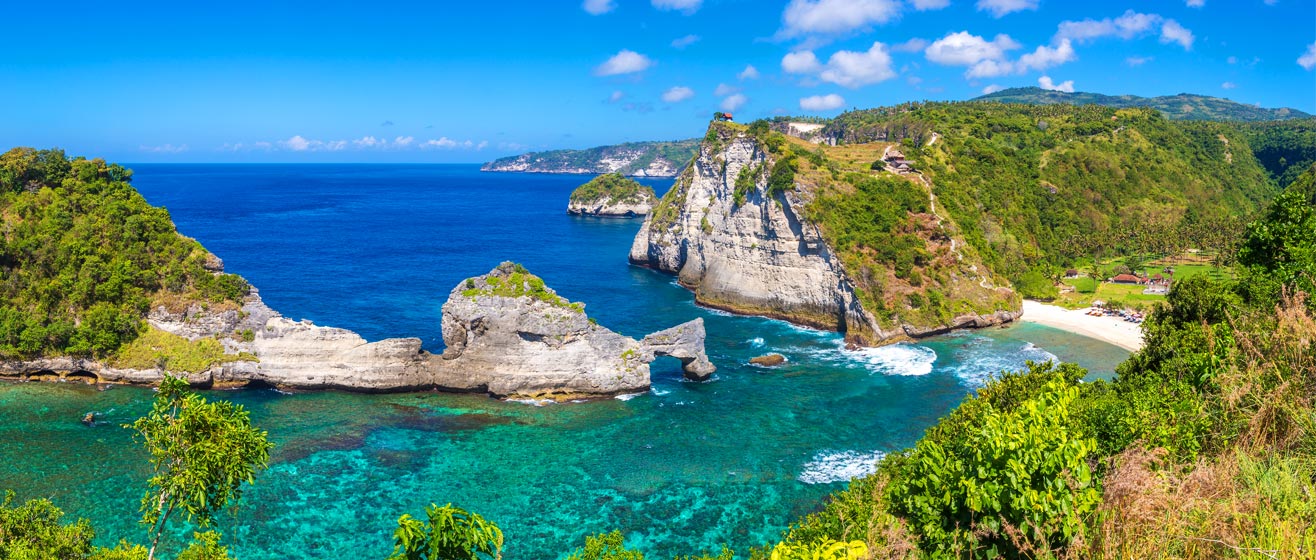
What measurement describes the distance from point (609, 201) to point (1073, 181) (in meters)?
82.0

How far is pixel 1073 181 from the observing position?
9219 cm

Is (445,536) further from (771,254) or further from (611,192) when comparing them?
(611,192)

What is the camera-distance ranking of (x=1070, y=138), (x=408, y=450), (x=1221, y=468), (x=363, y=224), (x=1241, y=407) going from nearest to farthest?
(x=1221, y=468)
(x=1241, y=407)
(x=408, y=450)
(x=1070, y=138)
(x=363, y=224)

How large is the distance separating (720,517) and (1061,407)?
15.1 metres

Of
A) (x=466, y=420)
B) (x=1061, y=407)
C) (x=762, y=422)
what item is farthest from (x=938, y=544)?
(x=466, y=420)

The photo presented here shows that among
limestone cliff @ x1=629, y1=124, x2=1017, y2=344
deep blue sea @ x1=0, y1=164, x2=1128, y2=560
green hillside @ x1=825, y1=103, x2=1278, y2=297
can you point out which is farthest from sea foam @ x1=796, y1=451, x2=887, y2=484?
green hillside @ x1=825, y1=103, x2=1278, y2=297

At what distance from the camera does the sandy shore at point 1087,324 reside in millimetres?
53344

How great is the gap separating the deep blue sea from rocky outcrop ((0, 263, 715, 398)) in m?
1.10

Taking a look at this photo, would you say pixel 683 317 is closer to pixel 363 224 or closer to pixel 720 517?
pixel 720 517

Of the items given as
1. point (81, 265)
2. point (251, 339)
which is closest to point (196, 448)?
point (251, 339)

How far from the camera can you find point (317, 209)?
14138cm

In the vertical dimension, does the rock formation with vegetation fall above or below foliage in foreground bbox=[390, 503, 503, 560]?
below

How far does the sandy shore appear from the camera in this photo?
2100 inches

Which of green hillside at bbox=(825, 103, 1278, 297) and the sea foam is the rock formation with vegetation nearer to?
the sea foam
